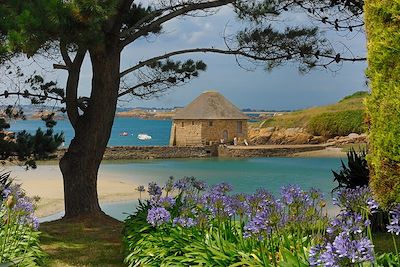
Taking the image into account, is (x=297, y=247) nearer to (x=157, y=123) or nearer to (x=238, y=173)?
(x=238, y=173)

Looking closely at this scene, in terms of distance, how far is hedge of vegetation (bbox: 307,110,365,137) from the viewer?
34531mm

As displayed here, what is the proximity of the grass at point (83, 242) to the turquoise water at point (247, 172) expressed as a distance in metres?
5.24

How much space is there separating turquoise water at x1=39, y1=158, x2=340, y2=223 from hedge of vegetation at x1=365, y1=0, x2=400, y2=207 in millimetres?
9799

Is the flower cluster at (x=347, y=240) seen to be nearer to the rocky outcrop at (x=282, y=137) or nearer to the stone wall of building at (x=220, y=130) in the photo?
the stone wall of building at (x=220, y=130)

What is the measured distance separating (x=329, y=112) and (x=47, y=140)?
29512 mm

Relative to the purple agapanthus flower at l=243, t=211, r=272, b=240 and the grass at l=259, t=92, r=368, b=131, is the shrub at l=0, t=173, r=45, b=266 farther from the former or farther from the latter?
the grass at l=259, t=92, r=368, b=131

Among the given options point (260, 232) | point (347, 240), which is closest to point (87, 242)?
point (260, 232)

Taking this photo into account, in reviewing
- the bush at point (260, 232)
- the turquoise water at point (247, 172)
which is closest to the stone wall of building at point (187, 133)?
the turquoise water at point (247, 172)

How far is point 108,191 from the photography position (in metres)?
16.2

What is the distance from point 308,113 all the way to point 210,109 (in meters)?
8.83

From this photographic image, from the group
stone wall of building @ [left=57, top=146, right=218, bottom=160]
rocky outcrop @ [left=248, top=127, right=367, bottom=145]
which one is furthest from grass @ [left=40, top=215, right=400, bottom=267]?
rocky outcrop @ [left=248, top=127, right=367, bottom=145]

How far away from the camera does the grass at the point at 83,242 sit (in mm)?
5379

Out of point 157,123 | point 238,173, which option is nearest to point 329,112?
point 238,173

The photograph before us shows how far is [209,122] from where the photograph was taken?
103ft
